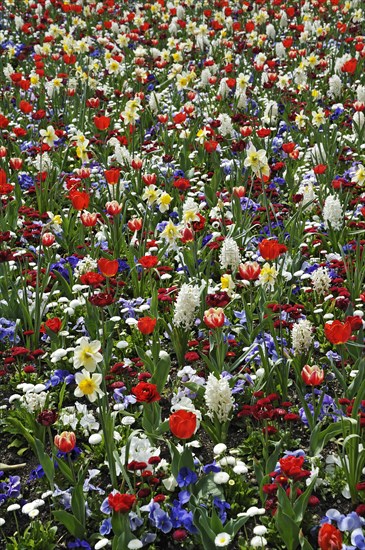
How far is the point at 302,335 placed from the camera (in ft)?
8.66

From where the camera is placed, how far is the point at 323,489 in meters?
2.33

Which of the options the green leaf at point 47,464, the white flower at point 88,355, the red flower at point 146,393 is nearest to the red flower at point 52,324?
the white flower at point 88,355

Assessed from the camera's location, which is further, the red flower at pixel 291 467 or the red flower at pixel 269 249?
the red flower at pixel 269 249

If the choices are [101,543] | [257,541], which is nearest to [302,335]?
[257,541]

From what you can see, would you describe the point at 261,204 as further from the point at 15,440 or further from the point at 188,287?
the point at 15,440

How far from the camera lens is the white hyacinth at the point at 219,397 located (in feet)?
7.71

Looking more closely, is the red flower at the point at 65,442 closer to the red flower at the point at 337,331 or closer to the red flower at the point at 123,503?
the red flower at the point at 123,503

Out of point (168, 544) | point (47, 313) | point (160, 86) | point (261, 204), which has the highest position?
point (160, 86)

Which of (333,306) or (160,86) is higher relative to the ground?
(160,86)

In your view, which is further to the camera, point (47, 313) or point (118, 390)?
point (47, 313)

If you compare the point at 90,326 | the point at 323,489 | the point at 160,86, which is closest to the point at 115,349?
the point at 90,326

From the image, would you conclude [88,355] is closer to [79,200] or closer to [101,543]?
[101,543]

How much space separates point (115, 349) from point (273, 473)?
4.02 feet

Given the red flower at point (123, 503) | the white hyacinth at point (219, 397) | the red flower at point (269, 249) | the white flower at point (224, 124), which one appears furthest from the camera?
the white flower at point (224, 124)
